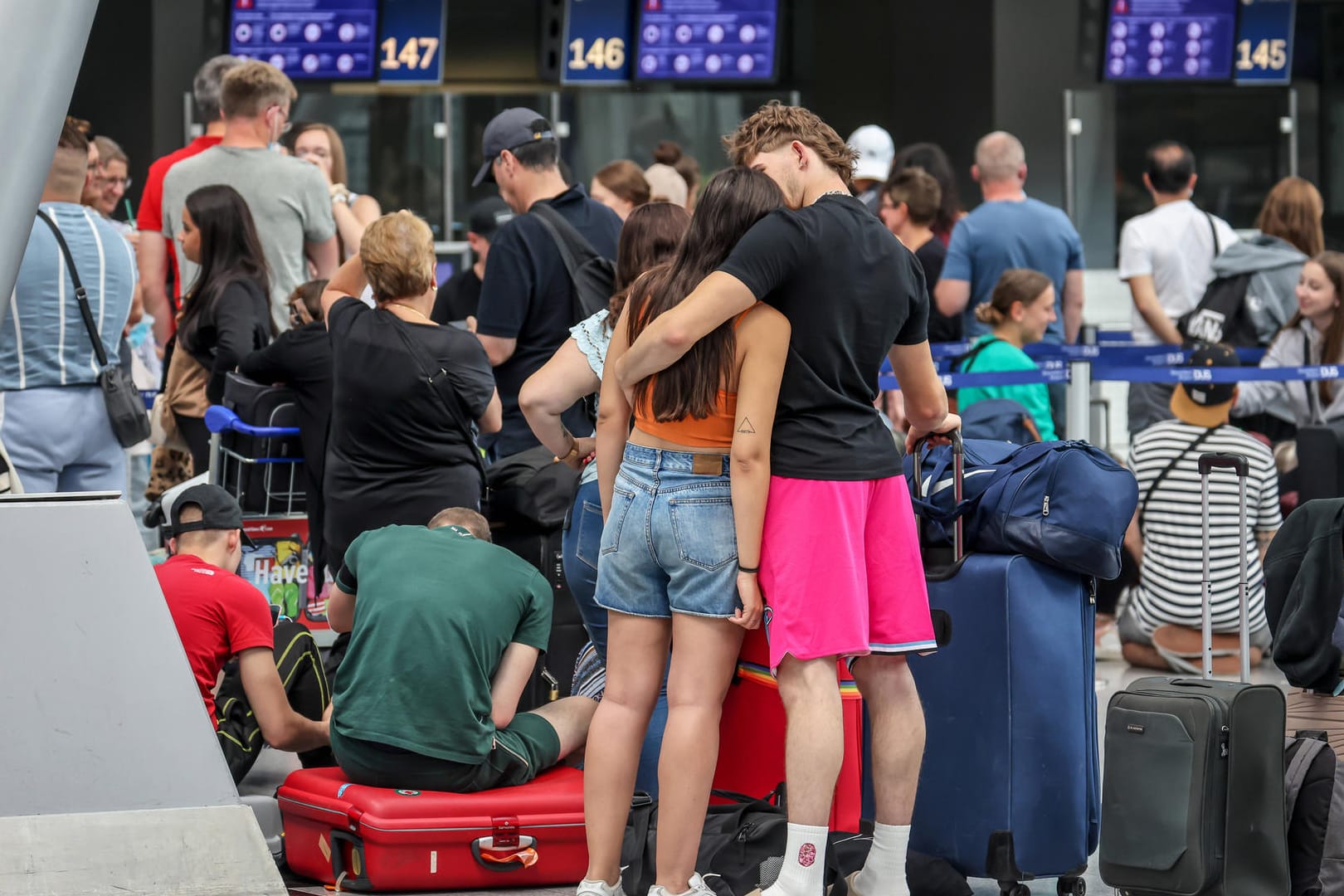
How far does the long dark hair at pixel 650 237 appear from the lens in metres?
4.89

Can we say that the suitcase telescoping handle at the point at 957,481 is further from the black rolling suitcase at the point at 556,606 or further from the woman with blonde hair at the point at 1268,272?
the woman with blonde hair at the point at 1268,272

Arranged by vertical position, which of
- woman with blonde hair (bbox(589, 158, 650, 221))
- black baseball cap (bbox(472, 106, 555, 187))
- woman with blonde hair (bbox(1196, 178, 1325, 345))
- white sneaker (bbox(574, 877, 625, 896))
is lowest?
white sneaker (bbox(574, 877, 625, 896))

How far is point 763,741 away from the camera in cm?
441

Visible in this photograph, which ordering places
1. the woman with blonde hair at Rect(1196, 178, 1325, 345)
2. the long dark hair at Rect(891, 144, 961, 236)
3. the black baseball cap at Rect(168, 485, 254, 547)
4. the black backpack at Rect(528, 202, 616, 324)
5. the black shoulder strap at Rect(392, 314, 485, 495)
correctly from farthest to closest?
1. the long dark hair at Rect(891, 144, 961, 236)
2. the woman with blonde hair at Rect(1196, 178, 1325, 345)
3. the black backpack at Rect(528, 202, 616, 324)
4. the black shoulder strap at Rect(392, 314, 485, 495)
5. the black baseball cap at Rect(168, 485, 254, 547)

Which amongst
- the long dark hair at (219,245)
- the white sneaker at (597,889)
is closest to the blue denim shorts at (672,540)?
the white sneaker at (597,889)

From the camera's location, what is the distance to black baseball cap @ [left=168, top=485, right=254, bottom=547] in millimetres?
5059

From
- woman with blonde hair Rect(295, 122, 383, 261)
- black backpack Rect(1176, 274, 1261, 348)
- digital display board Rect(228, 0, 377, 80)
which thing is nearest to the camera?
woman with blonde hair Rect(295, 122, 383, 261)

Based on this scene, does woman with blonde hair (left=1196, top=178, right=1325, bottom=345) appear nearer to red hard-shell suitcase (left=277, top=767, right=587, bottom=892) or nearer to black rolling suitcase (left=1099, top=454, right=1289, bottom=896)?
black rolling suitcase (left=1099, top=454, right=1289, bottom=896)

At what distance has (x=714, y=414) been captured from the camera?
383 cm

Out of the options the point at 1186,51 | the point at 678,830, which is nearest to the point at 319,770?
the point at 678,830

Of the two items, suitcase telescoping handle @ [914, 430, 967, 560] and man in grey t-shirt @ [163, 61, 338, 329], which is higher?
man in grey t-shirt @ [163, 61, 338, 329]

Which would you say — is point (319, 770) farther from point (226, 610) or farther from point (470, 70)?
point (470, 70)

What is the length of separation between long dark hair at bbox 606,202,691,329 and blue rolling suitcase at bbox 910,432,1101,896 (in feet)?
3.64

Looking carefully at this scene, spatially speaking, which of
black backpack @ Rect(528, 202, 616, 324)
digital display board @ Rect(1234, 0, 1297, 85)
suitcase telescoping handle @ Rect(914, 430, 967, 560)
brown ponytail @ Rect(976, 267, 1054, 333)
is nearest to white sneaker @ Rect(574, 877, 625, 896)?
suitcase telescoping handle @ Rect(914, 430, 967, 560)
